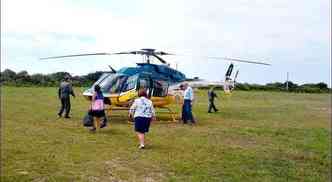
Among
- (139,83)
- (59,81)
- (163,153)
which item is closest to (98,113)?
(139,83)

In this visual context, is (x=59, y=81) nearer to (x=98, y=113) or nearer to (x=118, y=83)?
(x=118, y=83)

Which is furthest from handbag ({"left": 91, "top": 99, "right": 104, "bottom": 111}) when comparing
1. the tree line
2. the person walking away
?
the tree line

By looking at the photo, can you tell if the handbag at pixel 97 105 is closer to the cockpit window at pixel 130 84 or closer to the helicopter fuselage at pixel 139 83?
the helicopter fuselage at pixel 139 83

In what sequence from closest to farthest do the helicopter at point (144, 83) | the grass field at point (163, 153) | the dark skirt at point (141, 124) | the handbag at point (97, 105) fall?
the grass field at point (163, 153), the dark skirt at point (141, 124), the handbag at point (97, 105), the helicopter at point (144, 83)

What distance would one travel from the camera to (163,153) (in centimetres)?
1233

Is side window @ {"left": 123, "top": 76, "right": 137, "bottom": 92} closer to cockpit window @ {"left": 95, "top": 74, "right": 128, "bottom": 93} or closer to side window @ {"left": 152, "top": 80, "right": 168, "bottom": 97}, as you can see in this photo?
cockpit window @ {"left": 95, "top": 74, "right": 128, "bottom": 93}

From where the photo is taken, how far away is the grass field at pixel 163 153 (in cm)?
1005

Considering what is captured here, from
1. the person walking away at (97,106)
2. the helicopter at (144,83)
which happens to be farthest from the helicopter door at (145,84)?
the person walking away at (97,106)

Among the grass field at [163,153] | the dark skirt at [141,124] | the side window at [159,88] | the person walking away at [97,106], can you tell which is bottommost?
the grass field at [163,153]

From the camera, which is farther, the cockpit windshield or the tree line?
the tree line

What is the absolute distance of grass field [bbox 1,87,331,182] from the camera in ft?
33.0

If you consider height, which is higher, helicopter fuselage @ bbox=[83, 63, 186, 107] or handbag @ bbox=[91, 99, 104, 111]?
helicopter fuselage @ bbox=[83, 63, 186, 107]

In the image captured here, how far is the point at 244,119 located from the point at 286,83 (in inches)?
1770

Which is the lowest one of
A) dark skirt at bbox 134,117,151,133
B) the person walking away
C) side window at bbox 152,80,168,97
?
dark skirt at bbox 134,117,151,133
